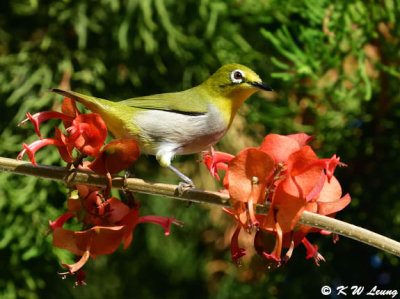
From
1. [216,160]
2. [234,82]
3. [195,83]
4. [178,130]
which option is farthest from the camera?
[195,83]

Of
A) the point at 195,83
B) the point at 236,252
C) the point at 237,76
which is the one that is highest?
the point at 237,76

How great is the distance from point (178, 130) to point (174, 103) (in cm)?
12

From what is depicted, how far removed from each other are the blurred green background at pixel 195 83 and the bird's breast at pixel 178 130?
40 centimetres

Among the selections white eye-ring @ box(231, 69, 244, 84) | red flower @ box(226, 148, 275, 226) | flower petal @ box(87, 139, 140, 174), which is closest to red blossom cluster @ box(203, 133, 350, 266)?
red flower @ box(226, 148, 275, 226)

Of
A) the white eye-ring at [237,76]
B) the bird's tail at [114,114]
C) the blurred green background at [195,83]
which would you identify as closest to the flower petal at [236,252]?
the bird's tail at [114,114]

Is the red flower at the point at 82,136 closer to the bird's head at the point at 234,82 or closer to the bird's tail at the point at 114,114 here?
the bird's tail at the point at 114,114

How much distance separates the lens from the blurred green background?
1601mm

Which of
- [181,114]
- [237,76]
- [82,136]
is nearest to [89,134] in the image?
[82,136]

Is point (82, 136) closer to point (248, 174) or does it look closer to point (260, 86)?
point (248, 174)

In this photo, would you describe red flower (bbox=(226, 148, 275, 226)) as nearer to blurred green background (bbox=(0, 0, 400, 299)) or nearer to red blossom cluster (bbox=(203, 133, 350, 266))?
red blossom cluster (bbox=(203, 133, 350, 266))

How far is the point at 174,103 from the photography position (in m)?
1.31

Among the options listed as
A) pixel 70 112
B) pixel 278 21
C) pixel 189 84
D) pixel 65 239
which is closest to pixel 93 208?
pixel 65 239

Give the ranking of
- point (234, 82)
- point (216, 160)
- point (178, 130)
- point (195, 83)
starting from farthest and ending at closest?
1. point (195, 83)
2. point (234, 82)
3. point (178, 130)
4. point (216, 160)

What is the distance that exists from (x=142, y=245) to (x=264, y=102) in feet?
2.15
